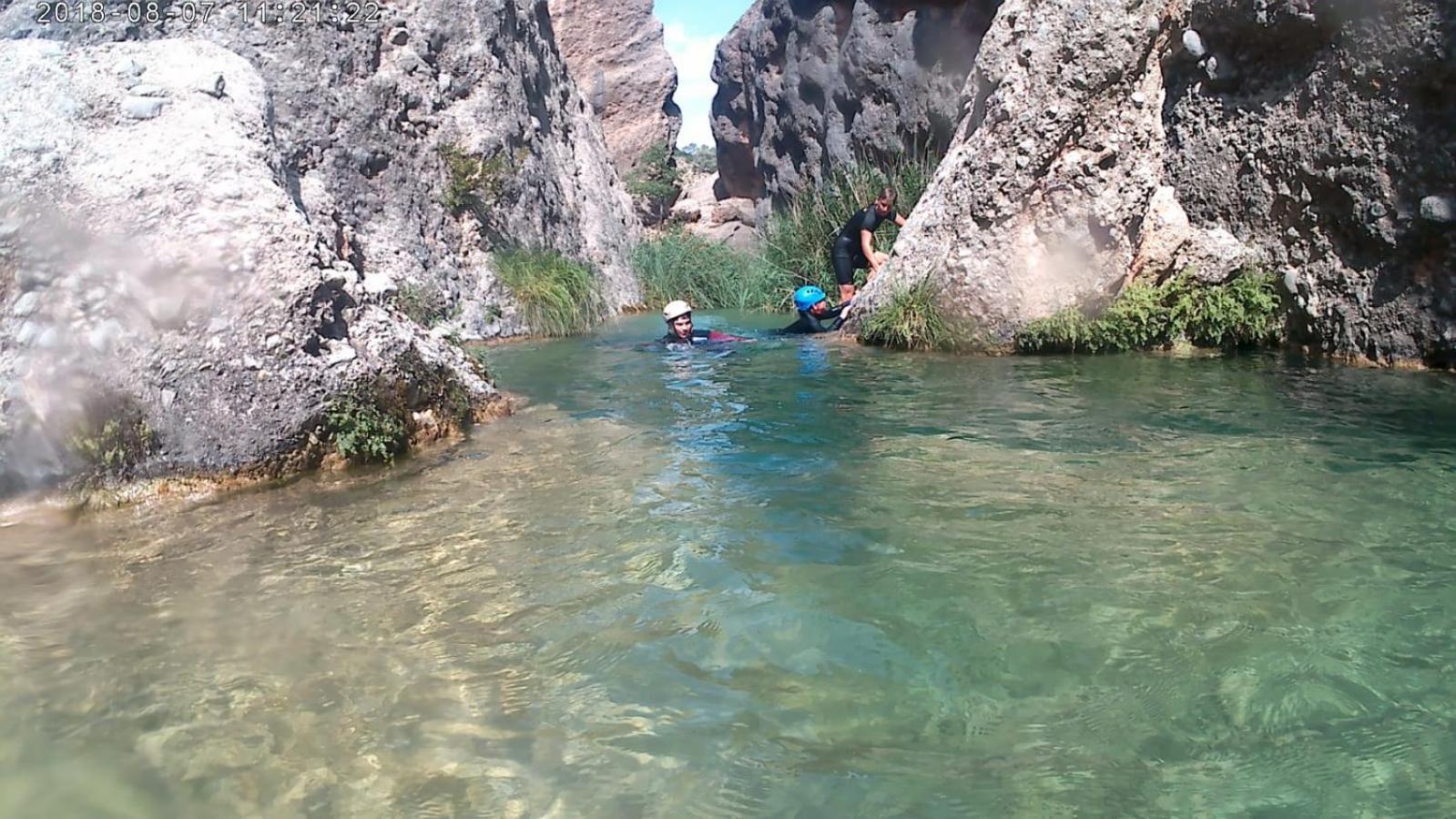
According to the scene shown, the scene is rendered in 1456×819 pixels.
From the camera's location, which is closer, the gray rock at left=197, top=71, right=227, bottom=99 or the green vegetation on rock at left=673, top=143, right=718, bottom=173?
the gray rock at left=197, top=71, right=227, bottom=99

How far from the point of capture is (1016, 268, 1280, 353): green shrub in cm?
866

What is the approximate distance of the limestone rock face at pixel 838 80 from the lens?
17.5 meters

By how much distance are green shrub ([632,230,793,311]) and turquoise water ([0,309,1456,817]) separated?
471 inches

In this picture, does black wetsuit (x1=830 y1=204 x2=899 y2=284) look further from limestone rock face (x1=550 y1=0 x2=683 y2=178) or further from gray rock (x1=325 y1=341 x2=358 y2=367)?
limestone rock face (x1=550 y1=0 x2=683 y2=178)

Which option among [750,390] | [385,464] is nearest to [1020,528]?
[385,464]

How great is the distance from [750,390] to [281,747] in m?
5.21

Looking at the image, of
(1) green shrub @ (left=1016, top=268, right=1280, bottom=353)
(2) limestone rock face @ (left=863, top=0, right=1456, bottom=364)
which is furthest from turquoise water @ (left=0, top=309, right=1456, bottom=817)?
(1) green shrub @ (left=1016, top=268, right=1280, bottom=353)

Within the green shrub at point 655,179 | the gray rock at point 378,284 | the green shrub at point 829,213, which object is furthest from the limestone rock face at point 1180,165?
the green shrub at point 655,179

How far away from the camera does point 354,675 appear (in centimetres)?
288

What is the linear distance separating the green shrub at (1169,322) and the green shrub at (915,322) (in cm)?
70

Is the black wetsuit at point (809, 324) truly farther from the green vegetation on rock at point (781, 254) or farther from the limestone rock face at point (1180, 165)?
the green vegetation on rock at point (781, 254)

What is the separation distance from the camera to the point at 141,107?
5609 millimetres

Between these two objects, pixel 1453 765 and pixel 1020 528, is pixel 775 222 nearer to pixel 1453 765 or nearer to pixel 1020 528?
pixel 1020 528

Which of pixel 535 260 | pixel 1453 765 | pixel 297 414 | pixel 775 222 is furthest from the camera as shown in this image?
pixel 775 222
